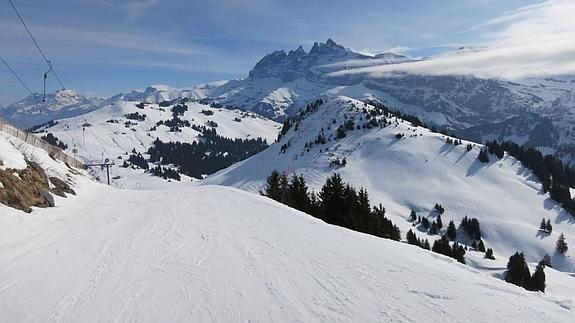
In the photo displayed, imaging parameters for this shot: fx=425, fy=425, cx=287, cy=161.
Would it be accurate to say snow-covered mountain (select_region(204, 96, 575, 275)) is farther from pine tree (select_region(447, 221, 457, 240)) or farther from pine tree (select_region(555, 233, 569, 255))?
pine tree (select_region(447, 221, 457, 240))

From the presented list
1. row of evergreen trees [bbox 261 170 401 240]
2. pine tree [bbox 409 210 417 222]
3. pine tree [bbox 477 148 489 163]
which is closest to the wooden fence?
row of evergreen trees [bbox 261 170 401 240]

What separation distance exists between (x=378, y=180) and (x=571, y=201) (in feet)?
192

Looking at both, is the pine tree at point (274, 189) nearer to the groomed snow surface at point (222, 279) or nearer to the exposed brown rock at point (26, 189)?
the exposed brown rock at point (26, 189)

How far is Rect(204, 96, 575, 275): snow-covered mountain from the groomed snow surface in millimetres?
77473

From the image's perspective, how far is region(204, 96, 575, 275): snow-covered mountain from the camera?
347 ft

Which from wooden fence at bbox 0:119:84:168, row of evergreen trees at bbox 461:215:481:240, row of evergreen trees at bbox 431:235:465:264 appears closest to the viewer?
wooden fence at bbox 0:119:84:168

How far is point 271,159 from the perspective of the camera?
567ft

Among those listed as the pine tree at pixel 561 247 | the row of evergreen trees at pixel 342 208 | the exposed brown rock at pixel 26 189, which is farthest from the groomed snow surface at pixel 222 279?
the pine tree at pixel 561 247

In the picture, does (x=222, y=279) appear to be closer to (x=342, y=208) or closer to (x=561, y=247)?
(x=342, y=208)

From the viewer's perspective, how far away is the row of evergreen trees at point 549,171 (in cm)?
12988

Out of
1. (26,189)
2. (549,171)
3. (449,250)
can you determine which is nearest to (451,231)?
(449,250)

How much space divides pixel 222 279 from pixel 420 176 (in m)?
133

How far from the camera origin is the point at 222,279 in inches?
380

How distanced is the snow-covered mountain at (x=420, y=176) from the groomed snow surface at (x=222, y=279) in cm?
7747
